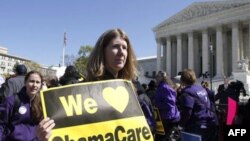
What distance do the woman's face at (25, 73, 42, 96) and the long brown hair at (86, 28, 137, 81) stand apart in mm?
1805

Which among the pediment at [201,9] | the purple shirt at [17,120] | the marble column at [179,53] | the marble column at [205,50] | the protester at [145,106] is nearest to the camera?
the protester at [145,106]

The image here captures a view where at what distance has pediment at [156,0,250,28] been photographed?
5269 cm

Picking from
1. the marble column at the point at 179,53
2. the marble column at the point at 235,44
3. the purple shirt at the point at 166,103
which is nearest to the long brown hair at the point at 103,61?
the purple shirt at the point at 166,103

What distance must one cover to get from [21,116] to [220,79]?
158ft

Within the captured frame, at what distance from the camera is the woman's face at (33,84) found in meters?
4.23

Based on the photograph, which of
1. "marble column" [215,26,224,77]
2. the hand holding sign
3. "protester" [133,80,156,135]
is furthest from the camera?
"marble column" [215,26,224,77]

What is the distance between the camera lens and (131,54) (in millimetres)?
Answer: 2775

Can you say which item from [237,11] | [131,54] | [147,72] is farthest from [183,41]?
[131,54]

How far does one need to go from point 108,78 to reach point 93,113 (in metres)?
0.36

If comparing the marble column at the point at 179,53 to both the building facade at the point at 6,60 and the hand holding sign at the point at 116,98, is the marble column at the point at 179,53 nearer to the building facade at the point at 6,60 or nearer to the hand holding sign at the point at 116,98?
the building facade at the point at 6,60

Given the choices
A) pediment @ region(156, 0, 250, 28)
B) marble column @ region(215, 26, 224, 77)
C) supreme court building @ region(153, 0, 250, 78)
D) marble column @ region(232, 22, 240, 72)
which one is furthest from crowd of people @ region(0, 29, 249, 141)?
marble column @ region(215, 26, 224, 77)

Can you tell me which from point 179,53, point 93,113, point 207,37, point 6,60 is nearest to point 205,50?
point 207,37

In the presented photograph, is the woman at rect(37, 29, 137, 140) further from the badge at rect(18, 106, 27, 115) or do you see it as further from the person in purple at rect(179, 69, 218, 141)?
the person in purple at rect(179, 69, 218, 141)

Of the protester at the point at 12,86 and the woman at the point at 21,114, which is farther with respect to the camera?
the protester at the point at 12,86
